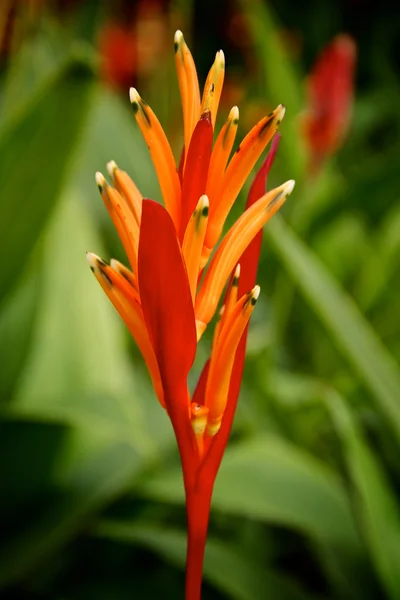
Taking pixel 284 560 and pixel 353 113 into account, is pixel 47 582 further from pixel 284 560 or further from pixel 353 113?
pixel 353 113

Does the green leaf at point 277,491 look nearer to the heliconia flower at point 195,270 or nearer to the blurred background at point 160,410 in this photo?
the blurred background at point 160,410

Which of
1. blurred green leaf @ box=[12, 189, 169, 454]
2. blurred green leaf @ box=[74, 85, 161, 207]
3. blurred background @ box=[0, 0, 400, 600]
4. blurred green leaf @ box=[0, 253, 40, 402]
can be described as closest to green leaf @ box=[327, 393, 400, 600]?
blurred background @ box=[0, 0, 400, 600]

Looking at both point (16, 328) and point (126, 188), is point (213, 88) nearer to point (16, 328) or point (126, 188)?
point (126, 188)

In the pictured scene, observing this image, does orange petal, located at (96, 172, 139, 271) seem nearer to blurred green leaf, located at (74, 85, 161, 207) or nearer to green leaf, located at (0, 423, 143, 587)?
green leaf, located at (0, 423, 143, 587)

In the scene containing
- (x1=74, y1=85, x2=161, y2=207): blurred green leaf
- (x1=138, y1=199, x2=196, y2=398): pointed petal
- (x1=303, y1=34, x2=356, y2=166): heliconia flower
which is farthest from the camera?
(x1=74, y1=85, x2=161, y2=207): blurred green leaf

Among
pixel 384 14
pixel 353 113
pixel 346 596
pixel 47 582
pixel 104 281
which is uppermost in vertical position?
pixel 384 14

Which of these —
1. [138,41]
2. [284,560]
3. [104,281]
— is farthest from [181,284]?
[138,41]
